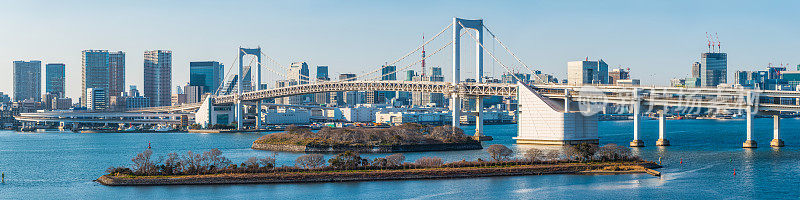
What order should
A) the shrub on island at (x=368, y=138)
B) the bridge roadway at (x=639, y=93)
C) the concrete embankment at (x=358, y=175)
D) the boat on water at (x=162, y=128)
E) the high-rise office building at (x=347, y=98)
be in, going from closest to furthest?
the concrete embankment at (x=358, y=175), the bridge roadway at (x=639, y=93), the shrub on island at (x=368, y=138), the boat on water at (x=162, y=128), the high-rise office building at (x=347, y=98)

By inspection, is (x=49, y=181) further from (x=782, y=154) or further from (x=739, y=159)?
(x=782, y=154)

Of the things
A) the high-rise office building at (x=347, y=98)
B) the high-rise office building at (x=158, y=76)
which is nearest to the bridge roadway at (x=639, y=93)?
the high-rise office building at (x=347, y=98)

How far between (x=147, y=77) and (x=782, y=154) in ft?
368

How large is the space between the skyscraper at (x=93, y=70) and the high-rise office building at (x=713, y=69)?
78844mm

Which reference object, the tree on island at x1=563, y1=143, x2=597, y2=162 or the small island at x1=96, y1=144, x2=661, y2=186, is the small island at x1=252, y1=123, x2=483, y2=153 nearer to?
the small island at x1=96, y1=144, x2=661, y2=186

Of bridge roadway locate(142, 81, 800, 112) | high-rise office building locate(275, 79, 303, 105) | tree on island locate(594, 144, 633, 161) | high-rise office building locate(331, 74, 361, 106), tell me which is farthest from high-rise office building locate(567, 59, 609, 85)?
high-rise office building locate(331, 74, 361, 106)

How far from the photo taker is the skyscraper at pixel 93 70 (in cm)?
13412

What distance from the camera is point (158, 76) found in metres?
136

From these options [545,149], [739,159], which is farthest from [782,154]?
[545,149]

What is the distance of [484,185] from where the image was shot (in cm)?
2517

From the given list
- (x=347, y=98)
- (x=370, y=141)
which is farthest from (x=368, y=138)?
(x=347, y=98)

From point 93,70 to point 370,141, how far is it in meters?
105

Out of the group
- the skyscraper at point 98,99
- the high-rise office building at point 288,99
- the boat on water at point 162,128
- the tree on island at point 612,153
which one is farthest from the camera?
the skyscraper at point 98,99

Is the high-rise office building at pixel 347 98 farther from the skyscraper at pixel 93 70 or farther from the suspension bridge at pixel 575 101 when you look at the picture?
the suspension bridge at pixel 575 101
